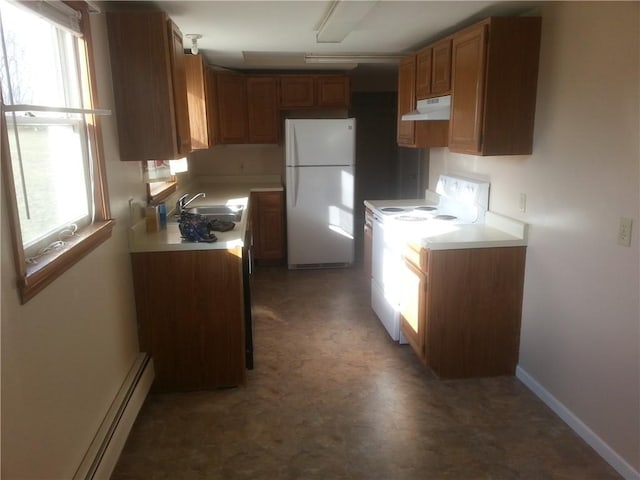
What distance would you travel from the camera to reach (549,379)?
2662 mm

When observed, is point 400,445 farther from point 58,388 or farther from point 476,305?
point 58,388

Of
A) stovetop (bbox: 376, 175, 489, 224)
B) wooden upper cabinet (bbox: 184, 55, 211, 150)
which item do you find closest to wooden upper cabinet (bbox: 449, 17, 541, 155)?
stovetop (bbox: 376, 175, 489, 224)

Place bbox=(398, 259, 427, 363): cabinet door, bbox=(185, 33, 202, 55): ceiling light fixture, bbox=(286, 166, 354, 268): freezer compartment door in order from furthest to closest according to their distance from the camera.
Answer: bbox=(286, 166, 354, 268): freezer compartment door < bbox=(185, 33, 202, 55): ceiling light fixture < bbox=(398, 259, 427, 363): cabinet door

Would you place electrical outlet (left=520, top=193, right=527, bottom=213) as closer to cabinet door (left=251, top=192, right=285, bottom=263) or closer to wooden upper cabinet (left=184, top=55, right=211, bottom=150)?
wooden upper cabinet (left=184, top=55, right=211, bottom=150)

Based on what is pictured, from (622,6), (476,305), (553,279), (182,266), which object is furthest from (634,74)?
(182,266)

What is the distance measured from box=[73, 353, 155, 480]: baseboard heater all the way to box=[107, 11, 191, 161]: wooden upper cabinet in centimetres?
116

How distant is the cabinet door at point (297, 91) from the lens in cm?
534

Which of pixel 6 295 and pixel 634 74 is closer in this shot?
pixel 6 295

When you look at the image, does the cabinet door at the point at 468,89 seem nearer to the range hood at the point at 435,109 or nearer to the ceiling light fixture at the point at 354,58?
the range hood at the point at 435,109

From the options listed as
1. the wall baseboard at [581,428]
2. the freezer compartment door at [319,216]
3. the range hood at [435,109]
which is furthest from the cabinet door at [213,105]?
the wall baseboard at [581,428]

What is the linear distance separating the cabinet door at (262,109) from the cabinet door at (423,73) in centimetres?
207

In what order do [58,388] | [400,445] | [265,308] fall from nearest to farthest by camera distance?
[58,388] < [400,445] < [265,308]

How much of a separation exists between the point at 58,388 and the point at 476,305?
219cm

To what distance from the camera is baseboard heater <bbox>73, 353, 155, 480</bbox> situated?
6.43 feet
